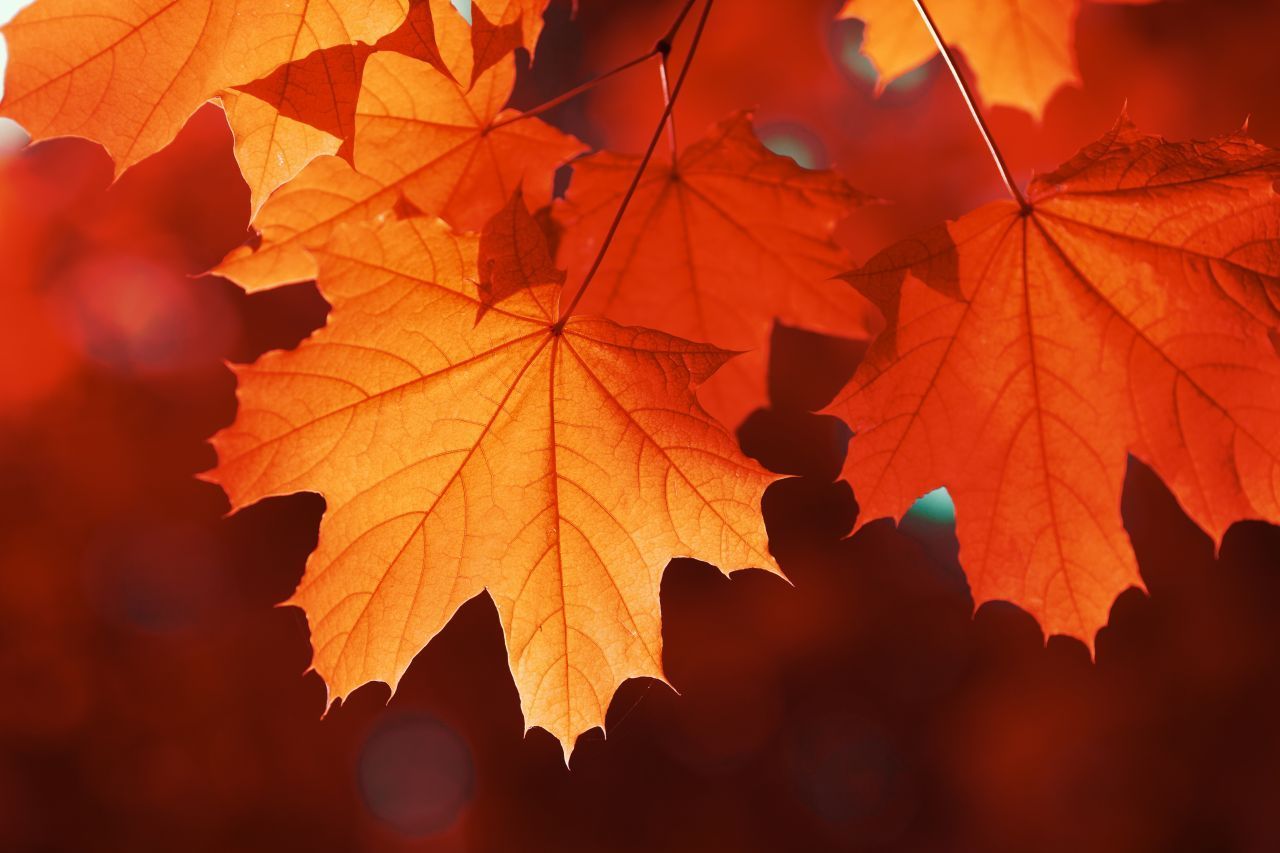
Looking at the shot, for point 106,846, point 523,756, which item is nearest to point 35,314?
point 106,846

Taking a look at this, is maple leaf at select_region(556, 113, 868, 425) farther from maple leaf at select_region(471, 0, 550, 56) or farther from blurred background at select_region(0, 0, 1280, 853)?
blurred background at select_region(0, 0, 1280, 853)

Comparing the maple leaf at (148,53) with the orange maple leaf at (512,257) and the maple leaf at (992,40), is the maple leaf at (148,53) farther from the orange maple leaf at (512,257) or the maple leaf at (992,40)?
the maple leaf at (992,40)

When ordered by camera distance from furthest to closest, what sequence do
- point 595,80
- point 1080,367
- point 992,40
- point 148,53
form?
point 992,40 < point 1080,367 < point 595,80 < point 148,53

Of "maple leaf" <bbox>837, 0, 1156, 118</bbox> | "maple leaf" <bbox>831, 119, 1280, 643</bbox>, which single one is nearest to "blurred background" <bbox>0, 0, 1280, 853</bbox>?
"maple leaf" <bbox>837, 0, 1156, 118</bbox>

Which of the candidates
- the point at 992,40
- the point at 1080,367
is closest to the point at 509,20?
the point at 1080,367

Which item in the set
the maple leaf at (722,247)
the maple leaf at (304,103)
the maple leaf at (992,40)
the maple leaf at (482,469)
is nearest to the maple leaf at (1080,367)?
the maple leaf at (482,469)

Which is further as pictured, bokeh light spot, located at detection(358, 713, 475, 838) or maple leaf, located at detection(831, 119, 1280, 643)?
bokeh light spot, located at detection(358, 713, 475, 838)

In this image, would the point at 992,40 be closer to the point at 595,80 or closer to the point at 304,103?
the point at 595,80

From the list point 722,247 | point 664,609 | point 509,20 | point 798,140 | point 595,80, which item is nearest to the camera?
point 509,20
